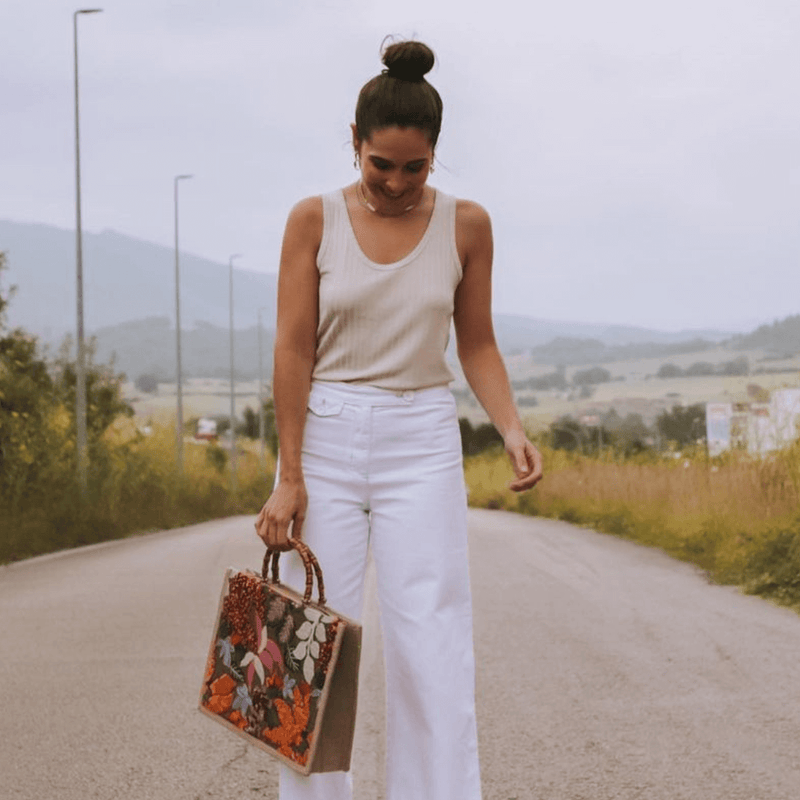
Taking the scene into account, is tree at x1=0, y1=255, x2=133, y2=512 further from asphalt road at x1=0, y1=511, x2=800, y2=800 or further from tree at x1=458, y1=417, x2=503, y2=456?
tree at x1=458, y1=417, x2=503, y2=456

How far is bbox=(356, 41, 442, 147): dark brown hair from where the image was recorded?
3379 mm

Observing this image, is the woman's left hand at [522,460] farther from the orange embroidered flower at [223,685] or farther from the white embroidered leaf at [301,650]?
the orange embroidered flower at [223,685]

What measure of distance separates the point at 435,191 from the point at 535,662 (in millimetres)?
5299

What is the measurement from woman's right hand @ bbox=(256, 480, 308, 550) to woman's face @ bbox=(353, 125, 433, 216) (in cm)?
65

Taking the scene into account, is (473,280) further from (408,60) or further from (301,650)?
(301,650)

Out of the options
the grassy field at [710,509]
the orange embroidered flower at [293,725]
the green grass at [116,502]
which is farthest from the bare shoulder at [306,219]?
the green grass at [116,502]

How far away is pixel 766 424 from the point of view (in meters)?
15.8

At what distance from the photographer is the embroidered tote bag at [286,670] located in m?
3.33

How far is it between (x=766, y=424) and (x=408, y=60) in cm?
1296

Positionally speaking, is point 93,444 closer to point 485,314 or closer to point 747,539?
point 747,539

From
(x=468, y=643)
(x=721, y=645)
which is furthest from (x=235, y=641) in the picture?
(x=721, y=645)

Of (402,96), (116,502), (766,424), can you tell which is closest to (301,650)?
(402,96)

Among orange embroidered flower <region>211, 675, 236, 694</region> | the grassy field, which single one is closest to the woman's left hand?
orange embroidered flower <region>211, 675, 236, 694</region>

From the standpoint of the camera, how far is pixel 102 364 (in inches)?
1578
